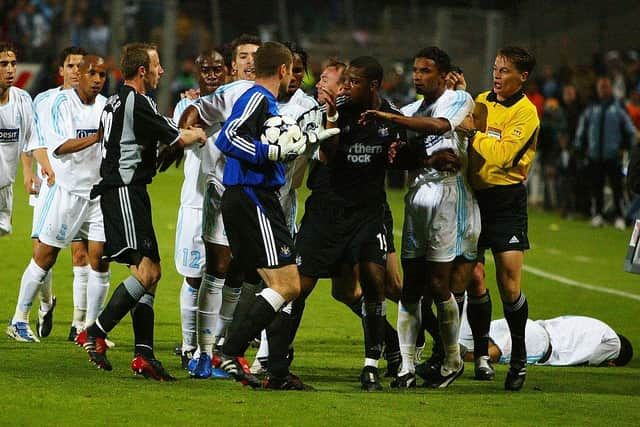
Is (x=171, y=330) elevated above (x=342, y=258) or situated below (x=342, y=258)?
below

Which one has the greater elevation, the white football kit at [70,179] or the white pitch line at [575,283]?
the white football kit at [70,179]

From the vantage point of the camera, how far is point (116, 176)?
8.59 meters

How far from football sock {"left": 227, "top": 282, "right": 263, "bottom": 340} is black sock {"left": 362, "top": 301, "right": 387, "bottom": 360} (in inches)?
28.9

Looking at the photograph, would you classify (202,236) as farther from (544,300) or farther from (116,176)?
(544,300)

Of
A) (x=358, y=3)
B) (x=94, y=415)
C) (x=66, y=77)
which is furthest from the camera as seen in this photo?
(x=358, y=3)

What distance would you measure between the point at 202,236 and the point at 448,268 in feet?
5.37

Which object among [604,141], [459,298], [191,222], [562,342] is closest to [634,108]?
[604,141]

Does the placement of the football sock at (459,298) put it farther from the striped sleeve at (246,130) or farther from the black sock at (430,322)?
the striped sleeve at (246,130)

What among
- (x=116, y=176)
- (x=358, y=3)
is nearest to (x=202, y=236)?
(x=116, y=176)

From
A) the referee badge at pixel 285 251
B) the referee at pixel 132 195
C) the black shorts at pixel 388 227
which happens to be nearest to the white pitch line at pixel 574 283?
the black shorts at pixel 388 227

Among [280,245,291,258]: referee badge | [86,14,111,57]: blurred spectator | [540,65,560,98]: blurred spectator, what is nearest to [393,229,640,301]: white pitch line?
[280,245,291,258]: referee badge

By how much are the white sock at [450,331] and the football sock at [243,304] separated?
121 centimetres

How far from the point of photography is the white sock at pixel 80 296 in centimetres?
1081

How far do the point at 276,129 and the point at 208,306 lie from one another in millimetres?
1521
